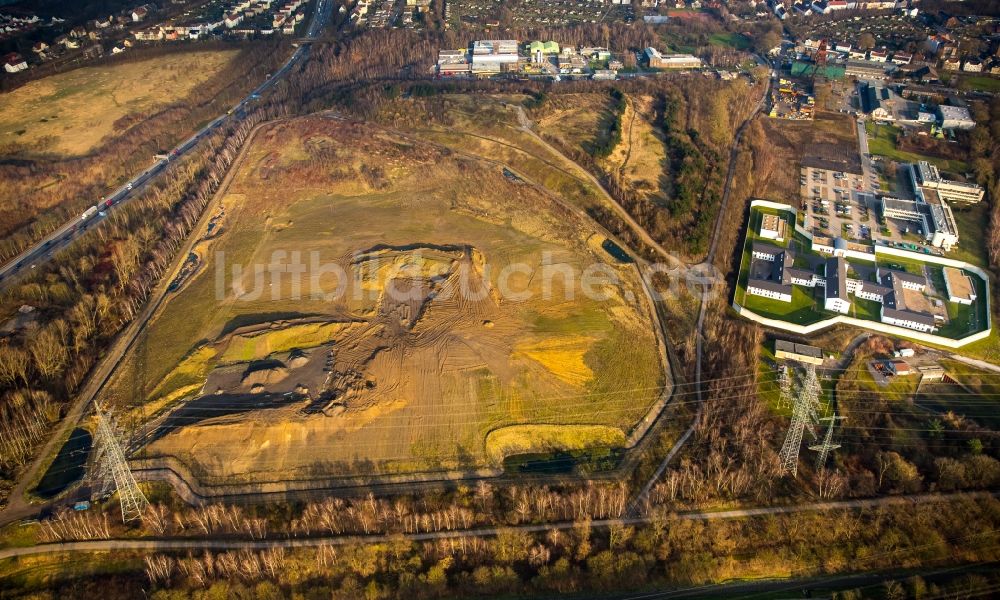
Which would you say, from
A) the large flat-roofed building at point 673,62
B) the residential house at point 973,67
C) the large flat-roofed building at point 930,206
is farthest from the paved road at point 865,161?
the large flat-roofed building at point 673,62

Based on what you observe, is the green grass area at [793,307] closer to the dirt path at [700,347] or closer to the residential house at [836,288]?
the residential house at [836,288]

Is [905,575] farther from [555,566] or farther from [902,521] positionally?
[555,566]

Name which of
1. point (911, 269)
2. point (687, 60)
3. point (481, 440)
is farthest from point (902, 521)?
point (687, 60)

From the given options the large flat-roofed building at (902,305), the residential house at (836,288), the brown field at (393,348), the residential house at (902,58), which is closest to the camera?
the brown field at (393,348)

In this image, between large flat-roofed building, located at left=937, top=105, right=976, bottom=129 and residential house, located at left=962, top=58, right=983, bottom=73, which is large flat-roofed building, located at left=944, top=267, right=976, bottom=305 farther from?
residential house, located at left=962, top=58, right=983, bottom=73

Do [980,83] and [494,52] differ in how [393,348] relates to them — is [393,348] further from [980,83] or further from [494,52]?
[980,83]

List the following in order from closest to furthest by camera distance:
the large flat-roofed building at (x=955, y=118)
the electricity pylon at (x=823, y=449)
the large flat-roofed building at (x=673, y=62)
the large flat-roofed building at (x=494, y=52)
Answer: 1. the electricity pylon at (x=823, y=449)
2. the large flat-roofed building at (x=955, y=118)
3. the large flat-roofed building at (x=673, y=62)
4. the large flat-roofed building at (x=494, y=52)

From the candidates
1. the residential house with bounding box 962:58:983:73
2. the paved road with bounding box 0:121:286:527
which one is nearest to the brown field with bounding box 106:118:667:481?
the paved road with bounding box 0:121:286:527

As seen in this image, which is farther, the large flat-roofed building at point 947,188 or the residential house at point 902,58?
the residential house at point 902,58

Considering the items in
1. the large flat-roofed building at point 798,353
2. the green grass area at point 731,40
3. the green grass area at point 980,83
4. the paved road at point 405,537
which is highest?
the green grass area at point 731,40
